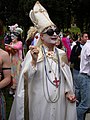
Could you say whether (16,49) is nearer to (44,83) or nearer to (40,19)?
(40,19)

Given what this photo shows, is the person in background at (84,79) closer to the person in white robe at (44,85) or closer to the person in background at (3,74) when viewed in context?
the person in white robe at (44,85)

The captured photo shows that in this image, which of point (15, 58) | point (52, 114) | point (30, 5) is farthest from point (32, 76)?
point (30, 5)

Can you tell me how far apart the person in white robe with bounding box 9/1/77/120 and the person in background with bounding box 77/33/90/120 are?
1.65 meters

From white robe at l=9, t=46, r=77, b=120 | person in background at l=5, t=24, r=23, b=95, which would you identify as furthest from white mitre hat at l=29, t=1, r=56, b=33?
person in background at l=5, t=24, r=23, b=95

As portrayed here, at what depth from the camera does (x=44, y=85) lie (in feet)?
18.5

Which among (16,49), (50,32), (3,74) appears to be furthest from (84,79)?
(16,49)

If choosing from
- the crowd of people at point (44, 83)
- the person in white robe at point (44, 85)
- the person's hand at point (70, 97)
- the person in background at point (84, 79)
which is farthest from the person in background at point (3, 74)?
the person in background at point (84, 79)

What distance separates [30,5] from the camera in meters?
42.8

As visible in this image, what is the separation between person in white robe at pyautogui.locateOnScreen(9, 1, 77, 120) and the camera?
221 inches

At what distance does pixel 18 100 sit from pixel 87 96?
229 cm

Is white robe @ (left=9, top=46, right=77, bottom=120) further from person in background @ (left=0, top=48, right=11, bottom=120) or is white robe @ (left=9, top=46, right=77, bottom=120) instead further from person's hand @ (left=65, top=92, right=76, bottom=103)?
person in background @ (left=0, top=48, right=11, bottom=120)

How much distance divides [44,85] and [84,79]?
81.1 inches

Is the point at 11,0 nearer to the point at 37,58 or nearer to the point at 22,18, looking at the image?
the point at 22,18

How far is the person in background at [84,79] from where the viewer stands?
24.5ft
